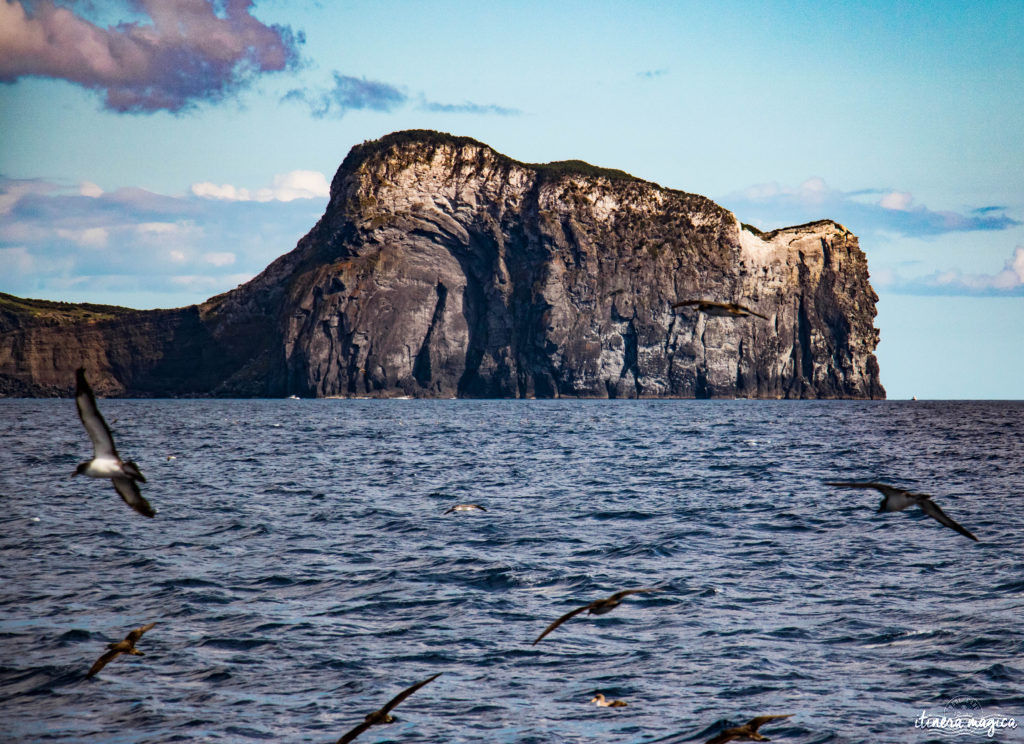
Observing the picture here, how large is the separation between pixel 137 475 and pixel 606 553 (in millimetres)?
12163

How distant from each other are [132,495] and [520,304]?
592ft

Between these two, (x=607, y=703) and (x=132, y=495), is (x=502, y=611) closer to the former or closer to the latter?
(x=607, y=703)

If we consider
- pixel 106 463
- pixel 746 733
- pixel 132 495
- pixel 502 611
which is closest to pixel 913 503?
pixel 746 733

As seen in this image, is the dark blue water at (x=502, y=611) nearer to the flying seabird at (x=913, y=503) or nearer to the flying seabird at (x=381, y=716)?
the flying seabird at (x=381, y=716)

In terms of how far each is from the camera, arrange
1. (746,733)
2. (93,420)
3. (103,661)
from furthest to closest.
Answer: (103,661) < (93,420) < (746,733)

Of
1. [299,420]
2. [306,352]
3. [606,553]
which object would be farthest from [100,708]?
[306,352]

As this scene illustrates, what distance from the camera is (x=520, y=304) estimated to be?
621 feet

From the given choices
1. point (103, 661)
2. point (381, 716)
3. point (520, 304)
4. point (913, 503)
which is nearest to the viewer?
point (381, 716)

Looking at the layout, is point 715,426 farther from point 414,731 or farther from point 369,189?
point 369,189

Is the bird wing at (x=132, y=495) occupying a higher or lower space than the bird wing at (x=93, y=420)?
lower

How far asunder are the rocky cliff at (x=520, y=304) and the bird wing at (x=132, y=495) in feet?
569

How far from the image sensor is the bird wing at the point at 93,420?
8.33 meters

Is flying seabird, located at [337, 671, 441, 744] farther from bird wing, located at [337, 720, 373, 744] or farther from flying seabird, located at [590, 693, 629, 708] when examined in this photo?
flying seabird, located at [590, 693, 629, 708]

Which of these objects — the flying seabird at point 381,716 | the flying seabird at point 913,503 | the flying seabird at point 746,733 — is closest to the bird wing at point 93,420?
the flying seabird at point 381,716
